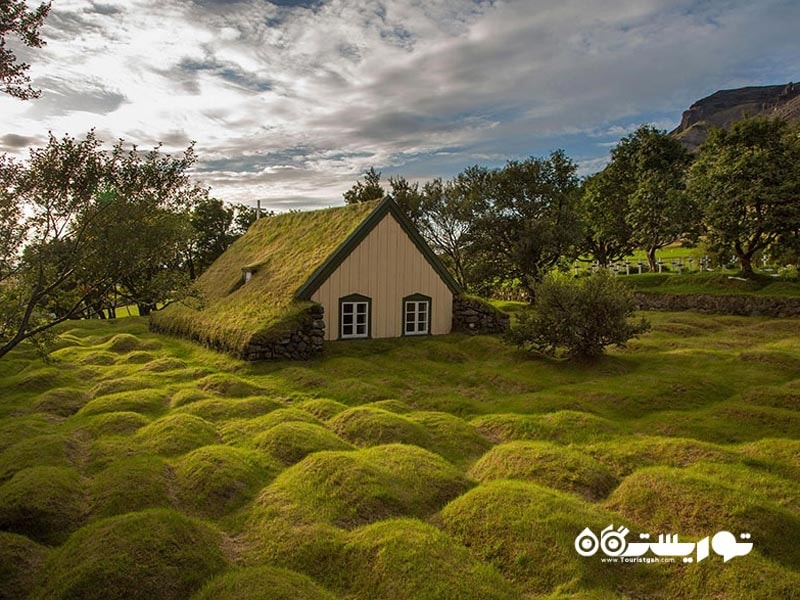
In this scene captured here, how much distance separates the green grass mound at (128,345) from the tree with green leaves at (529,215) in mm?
25821

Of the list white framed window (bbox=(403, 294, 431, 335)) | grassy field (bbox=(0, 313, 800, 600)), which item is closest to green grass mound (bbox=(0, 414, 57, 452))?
grassy field (bbox=(0, 313, 800, 600))

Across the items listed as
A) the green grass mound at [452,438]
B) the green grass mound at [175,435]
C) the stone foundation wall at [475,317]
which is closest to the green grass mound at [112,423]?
the green grass mound at [175,435]

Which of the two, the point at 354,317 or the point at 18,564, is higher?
the point at 354,317

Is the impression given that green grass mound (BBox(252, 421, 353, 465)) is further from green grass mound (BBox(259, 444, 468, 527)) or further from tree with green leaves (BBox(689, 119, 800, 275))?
tree with green leaves (BBox(689, 119, 800, 275))

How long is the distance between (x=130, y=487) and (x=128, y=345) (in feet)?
64.0

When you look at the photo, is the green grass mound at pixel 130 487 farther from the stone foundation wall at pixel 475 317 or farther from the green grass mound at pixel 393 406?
the stone foundation wall at pixel 475 317

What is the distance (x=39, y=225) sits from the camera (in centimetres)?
1076

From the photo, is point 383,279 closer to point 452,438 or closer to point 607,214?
point 452,438

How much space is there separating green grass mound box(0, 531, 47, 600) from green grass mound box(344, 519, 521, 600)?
4409 mm

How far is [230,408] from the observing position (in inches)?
588

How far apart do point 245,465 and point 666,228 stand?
4591 centimetres

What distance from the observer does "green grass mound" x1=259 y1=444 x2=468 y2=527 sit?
28.7ft

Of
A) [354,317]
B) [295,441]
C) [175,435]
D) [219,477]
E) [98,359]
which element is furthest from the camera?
[354,317]

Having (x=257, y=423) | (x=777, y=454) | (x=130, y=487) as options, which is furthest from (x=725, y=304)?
(x=130, y=487)
